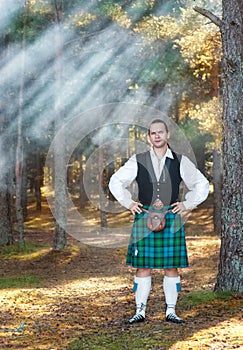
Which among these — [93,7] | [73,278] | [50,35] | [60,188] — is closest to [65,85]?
[50,35]

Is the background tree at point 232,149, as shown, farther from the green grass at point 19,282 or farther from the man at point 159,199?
the green grass at point 19,282

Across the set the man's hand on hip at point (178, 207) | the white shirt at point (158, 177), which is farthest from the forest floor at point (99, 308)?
the white shirt at point (158, 177)

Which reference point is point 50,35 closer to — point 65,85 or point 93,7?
point 93,7

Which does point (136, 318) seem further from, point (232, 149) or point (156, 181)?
point (232, 149)

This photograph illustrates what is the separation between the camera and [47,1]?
54.9 ft

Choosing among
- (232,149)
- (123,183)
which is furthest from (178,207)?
(232,149)

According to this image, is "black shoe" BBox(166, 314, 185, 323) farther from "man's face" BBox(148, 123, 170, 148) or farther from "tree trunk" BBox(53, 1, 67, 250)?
"tree trunk" BBox(53, 1, 67, 250)

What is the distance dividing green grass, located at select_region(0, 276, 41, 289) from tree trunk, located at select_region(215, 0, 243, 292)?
181 inches

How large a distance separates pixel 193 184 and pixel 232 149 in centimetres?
135

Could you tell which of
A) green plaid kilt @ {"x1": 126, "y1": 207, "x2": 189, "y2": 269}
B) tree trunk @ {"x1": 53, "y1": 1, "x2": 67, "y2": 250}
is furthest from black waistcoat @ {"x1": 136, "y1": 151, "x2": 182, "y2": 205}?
tree trunk @ {"x1": 53, "y1": 1, "x2": 67, "y2": 250}

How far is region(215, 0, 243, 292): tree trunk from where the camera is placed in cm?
693

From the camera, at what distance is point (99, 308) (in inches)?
296

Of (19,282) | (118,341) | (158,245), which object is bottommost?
(19,282)

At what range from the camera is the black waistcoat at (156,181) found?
585 cm
